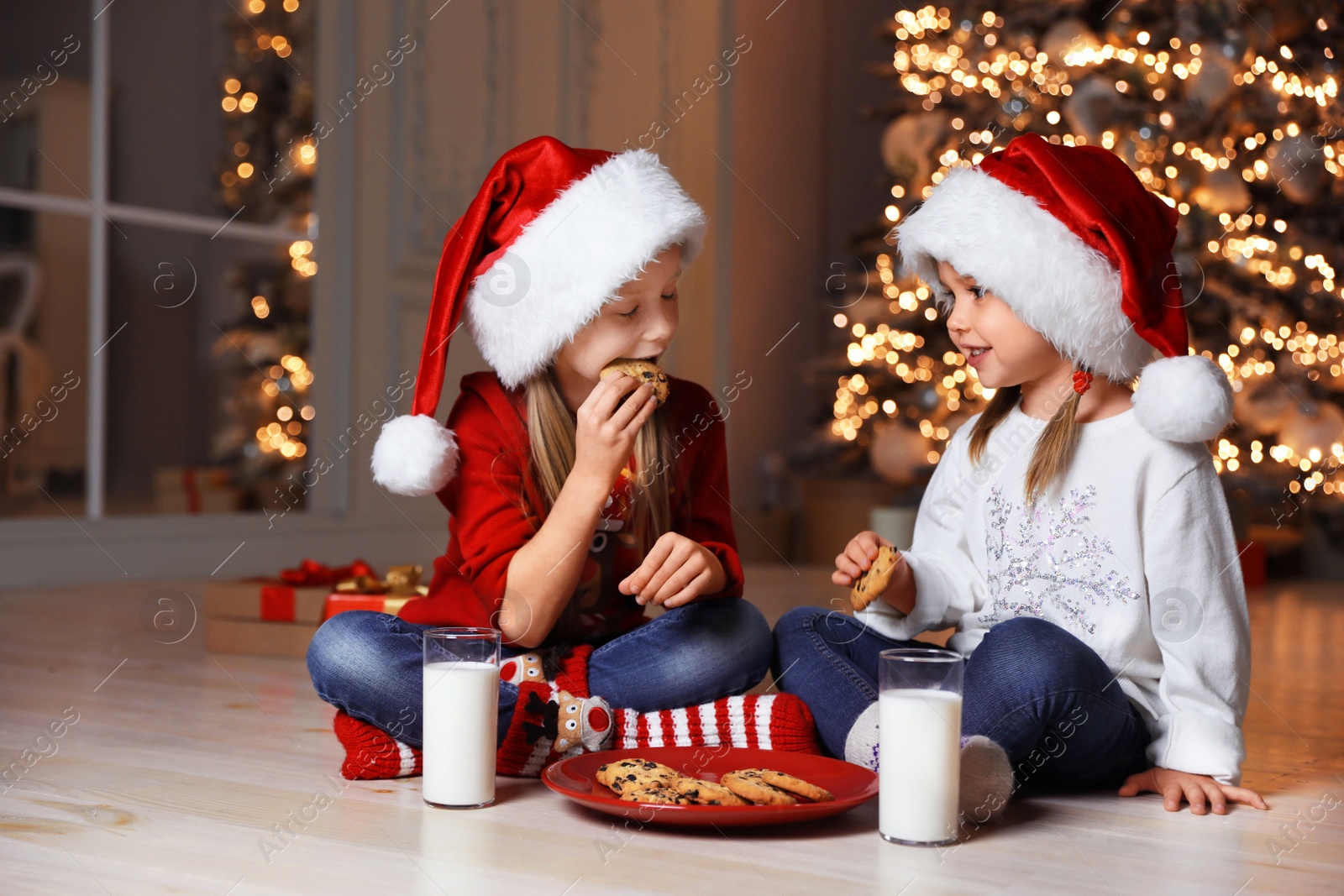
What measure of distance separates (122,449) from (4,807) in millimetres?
2177

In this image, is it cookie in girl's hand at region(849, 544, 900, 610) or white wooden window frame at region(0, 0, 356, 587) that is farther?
white wooden window frame at region(0, 0, 356, 587)

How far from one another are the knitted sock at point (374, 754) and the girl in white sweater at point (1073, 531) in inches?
15.1

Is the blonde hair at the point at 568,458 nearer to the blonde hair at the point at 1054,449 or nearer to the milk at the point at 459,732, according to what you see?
the milk at the point at 459,732

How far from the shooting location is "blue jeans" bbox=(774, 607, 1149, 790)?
1.07 meters

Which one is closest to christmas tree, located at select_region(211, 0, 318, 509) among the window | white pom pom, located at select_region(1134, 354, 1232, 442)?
the window

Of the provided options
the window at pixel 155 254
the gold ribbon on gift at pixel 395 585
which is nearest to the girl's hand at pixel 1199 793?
the gold ribbon on gift at pixel 395 585

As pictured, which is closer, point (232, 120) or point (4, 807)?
point (4, 807)

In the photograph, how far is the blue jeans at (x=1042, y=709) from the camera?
3.50 ft

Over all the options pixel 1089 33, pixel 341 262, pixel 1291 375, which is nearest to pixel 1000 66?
pixel 1089 33

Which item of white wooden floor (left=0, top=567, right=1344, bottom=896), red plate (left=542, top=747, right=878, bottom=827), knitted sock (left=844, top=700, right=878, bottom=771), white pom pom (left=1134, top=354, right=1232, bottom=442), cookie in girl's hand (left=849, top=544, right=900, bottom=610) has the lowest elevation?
white wooden floor (left=0, top=567, right=1344, bottom=896)

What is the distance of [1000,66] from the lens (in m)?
3.34

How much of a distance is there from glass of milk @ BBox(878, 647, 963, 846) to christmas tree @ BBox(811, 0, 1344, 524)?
2.36 metres

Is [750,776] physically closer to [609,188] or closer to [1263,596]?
[609,188]

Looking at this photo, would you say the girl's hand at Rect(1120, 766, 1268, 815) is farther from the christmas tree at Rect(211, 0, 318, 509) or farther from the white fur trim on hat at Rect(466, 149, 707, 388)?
the christmas tree at Rect(211, 0, 318, 509)
